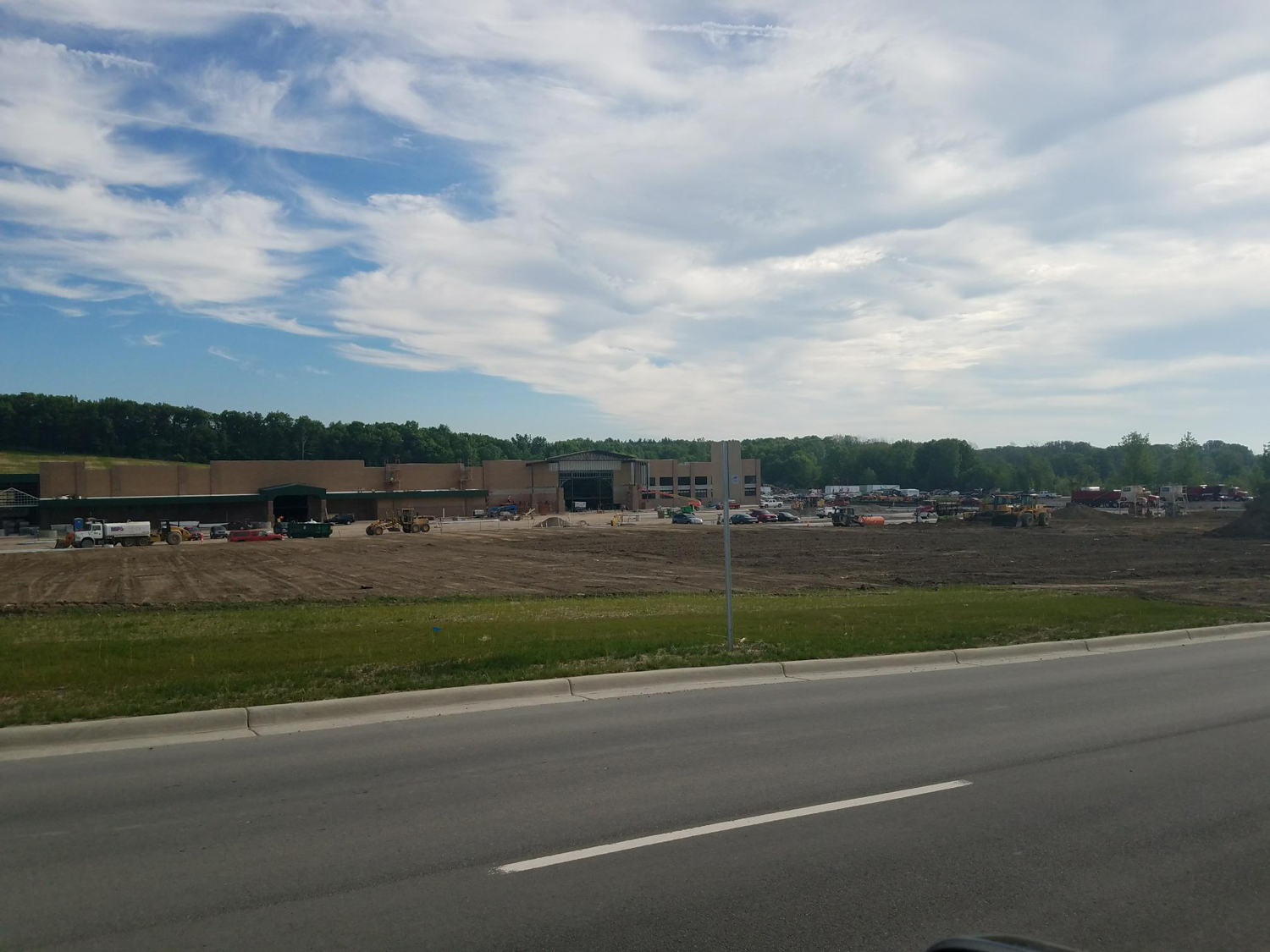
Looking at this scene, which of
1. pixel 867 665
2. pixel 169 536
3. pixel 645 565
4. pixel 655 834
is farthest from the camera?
pixel 169 536

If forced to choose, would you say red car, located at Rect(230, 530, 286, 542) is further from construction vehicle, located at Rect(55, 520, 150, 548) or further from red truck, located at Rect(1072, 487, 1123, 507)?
red truck, located at Rect(1072, 487, 1123, 507)

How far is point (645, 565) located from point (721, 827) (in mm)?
36732

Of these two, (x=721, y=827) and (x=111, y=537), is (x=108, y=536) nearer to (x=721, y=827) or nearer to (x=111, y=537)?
(x=111, y=537)

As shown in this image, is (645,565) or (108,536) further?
(108,536)

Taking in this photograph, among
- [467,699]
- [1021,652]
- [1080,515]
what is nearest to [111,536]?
[467,699]

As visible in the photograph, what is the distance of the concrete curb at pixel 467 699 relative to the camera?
9133mm

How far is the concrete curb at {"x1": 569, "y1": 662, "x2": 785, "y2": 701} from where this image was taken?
38.5ft

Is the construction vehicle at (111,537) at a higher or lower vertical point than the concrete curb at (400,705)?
lower

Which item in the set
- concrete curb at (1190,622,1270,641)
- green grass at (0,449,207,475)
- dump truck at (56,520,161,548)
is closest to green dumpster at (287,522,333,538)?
dump truck at (56,520,161,548)

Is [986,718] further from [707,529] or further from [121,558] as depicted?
[707,529]

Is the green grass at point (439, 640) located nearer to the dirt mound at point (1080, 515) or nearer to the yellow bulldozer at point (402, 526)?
the yellow bulldozer at point (402, 526)

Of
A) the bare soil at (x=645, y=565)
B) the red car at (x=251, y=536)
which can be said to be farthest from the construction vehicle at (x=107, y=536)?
the red car at (x=251, y=536)

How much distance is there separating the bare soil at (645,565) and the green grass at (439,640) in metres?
7.64

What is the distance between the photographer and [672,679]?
12469 millimetres
